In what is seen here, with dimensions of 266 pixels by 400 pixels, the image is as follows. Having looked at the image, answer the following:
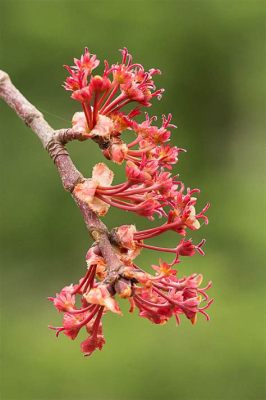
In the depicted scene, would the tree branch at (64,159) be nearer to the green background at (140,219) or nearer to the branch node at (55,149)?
the branch node at (55,149)

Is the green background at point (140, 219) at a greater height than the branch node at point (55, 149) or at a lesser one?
greater

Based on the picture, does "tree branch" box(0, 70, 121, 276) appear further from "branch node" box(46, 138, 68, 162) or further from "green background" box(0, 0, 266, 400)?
"green background" box(0, 0, 266, 400)

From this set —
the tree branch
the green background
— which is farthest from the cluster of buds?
the green background

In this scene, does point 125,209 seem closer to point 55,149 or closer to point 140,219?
point 55,149

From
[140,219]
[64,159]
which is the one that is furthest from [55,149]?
[140,219]

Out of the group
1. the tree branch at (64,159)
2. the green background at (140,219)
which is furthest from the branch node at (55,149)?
the green background at (140,219)

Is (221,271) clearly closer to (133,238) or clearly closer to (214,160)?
(214,160)
